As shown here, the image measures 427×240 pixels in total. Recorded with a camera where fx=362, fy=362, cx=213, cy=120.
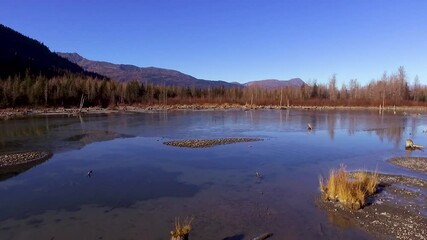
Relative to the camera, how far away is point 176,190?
14.1 metres

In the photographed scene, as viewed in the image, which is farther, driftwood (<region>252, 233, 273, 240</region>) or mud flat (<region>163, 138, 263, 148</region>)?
mud flat (<region>163, 138, 263, 148</region>)

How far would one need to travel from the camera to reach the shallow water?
33.3 ft

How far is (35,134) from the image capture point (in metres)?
32.0

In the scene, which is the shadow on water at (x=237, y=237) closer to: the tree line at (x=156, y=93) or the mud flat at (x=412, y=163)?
the mud flat at (x=412, y=163)

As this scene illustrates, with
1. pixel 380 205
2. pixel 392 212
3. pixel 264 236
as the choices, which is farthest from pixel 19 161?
pixel 392 212

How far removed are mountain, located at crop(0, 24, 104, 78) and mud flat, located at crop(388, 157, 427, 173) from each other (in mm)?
113864

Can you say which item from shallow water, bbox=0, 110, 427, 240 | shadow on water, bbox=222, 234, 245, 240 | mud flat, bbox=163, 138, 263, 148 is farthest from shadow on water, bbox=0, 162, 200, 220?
mud flat, bbox=163, 138, 263, 148

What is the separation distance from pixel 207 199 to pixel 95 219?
12.9 ft

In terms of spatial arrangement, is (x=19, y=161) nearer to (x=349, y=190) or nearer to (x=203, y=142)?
(x=203, y=142)

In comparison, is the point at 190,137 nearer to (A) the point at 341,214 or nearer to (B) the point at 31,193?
(B) the point at 31,193

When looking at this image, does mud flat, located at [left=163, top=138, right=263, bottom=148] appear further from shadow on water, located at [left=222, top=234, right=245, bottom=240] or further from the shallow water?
shadow on water, located at [left=222, top=234, right=245, bottom=240]

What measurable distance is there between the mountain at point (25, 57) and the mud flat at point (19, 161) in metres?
100

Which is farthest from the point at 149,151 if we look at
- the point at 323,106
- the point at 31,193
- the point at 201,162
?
the point at 323,106

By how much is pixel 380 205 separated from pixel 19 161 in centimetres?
1769
